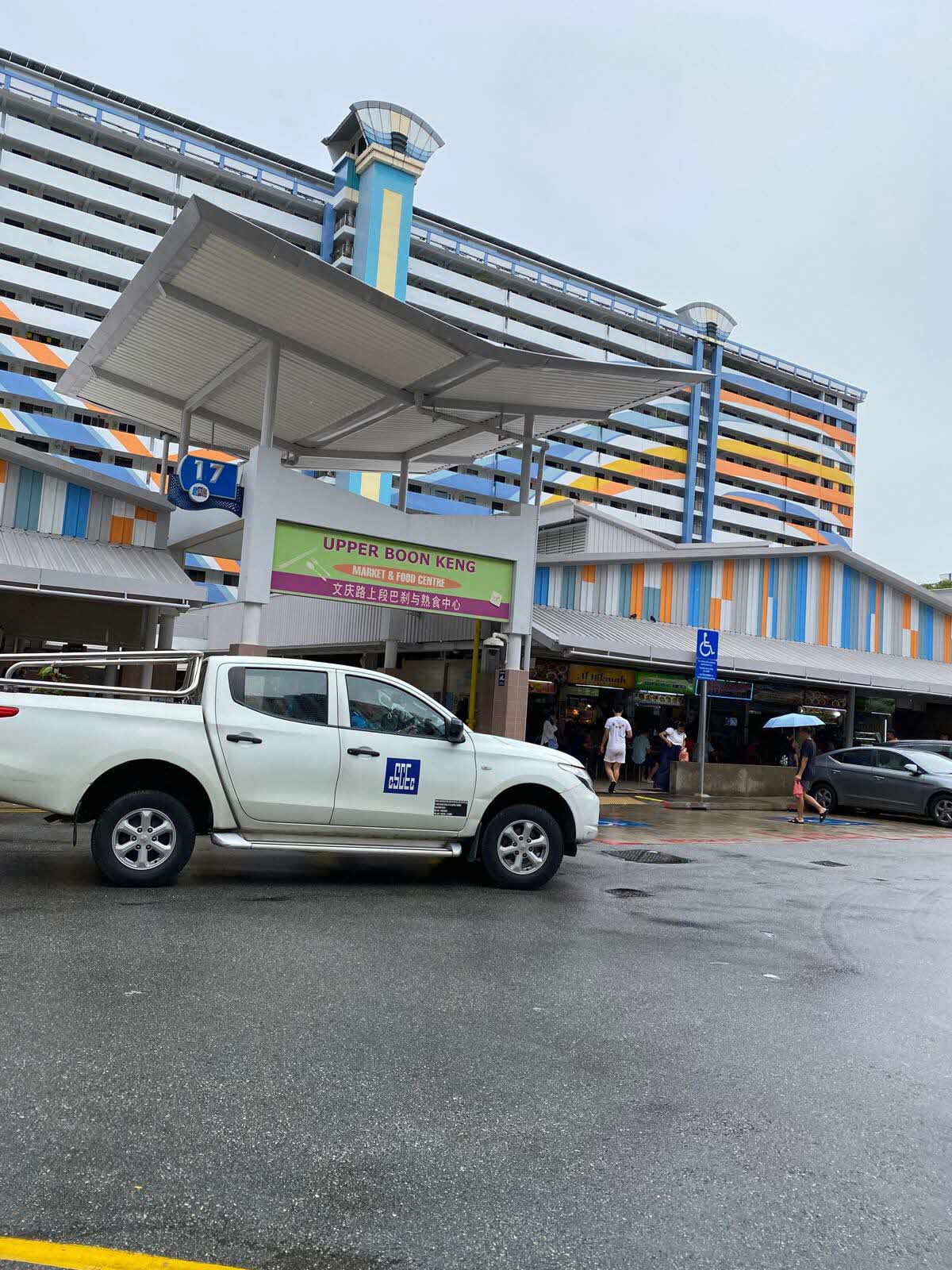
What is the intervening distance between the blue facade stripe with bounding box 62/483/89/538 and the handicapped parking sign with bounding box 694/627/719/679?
12.1m

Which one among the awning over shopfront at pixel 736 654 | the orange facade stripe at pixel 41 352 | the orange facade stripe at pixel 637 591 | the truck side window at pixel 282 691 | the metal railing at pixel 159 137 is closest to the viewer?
the truck side window at pixel 282 691

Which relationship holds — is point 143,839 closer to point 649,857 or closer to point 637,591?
point 649,857

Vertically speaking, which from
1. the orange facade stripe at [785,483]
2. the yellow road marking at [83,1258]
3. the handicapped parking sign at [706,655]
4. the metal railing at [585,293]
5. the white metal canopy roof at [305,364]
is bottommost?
the yellow road marking at [83,1258]

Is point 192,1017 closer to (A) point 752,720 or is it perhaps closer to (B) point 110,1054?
(B) point 110,1054

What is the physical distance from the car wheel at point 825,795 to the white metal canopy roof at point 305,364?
29.0 feet

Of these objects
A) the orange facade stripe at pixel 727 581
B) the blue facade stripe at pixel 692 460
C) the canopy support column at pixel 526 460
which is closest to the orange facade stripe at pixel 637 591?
the orange facade stripe at pixel 727 581

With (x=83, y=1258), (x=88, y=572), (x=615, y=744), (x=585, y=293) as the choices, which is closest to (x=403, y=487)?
(x=88, y=572)

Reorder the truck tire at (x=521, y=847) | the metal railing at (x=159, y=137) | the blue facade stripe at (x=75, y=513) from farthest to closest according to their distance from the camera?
the metal railing at (x=159, y=137) < the blue facade stripe at (x=75, y=513) < the truck tire at (x=521, y=847)

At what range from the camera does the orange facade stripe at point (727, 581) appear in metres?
26.9

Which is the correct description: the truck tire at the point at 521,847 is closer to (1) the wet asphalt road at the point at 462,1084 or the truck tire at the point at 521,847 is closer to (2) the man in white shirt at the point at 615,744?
(1) the wet asphalt road at the point at 462,1084

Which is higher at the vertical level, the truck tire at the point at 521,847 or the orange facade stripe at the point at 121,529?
the orange facade stripe at the point at 121,529

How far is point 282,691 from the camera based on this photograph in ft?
27.6

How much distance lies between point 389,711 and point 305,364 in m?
10.9

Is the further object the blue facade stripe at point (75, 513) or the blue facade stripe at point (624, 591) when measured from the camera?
the blue facade stripe at point (624, 591)
